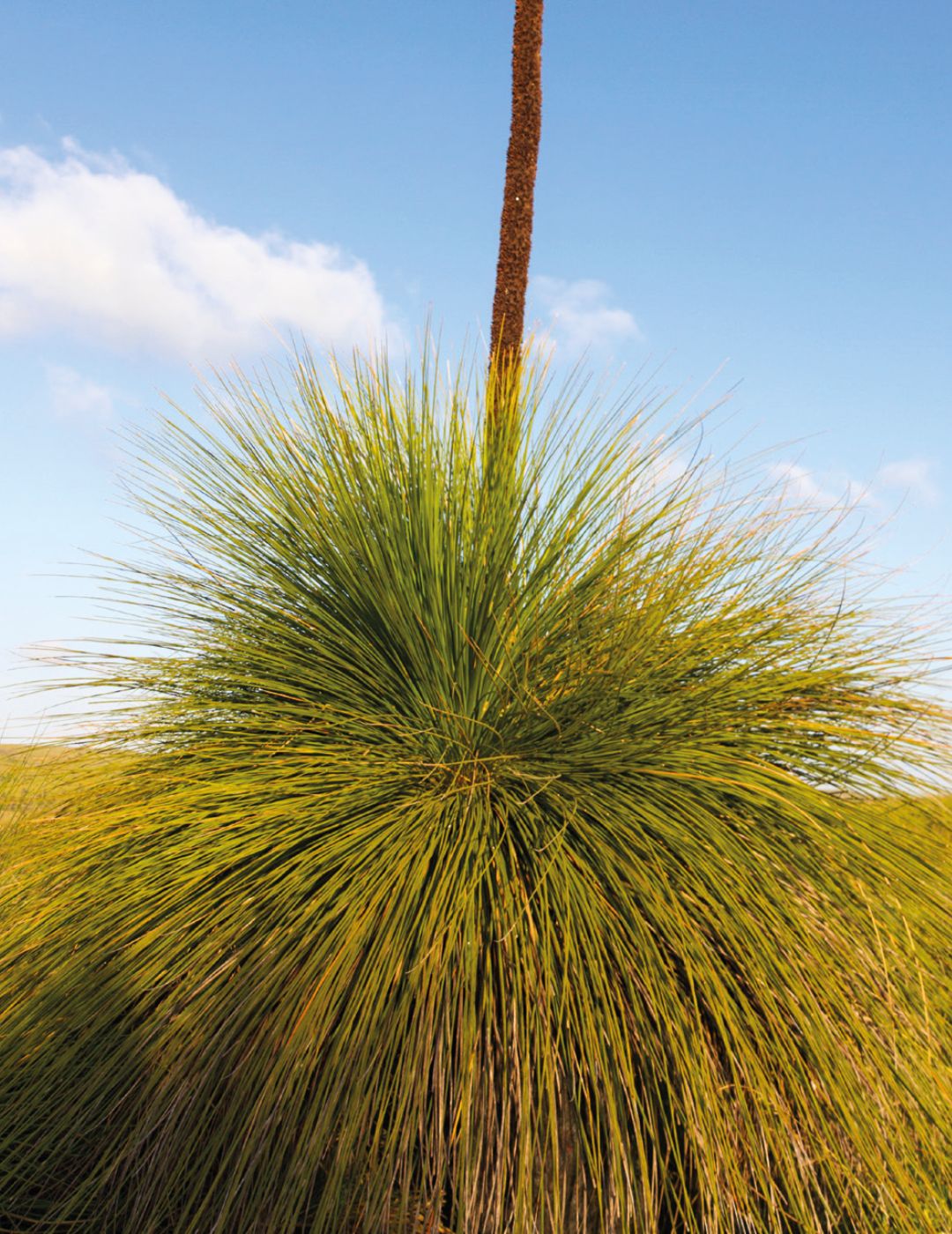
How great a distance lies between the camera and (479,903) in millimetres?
2455

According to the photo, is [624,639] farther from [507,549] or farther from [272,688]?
[272,688]

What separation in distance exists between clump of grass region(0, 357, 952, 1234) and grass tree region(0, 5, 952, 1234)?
0.05ft

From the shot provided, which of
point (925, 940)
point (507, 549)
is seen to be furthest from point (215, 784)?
point (925, 940)

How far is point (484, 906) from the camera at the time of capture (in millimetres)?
2561

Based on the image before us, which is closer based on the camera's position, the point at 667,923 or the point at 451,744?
the point at 667,923

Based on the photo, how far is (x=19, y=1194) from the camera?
262cm

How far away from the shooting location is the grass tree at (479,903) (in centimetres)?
224

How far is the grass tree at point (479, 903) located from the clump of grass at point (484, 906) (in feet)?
0.05

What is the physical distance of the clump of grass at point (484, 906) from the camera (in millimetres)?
2234

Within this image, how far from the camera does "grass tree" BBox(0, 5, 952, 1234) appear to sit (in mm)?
2236

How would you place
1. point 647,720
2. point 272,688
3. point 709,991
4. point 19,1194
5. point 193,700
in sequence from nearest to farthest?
point 709,991, point 19,1194, point 647,720, point 272,688, point 193,700

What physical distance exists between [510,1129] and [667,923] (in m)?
0.63

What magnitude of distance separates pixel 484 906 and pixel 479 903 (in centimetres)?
11

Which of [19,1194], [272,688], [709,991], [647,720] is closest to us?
[709,991]
